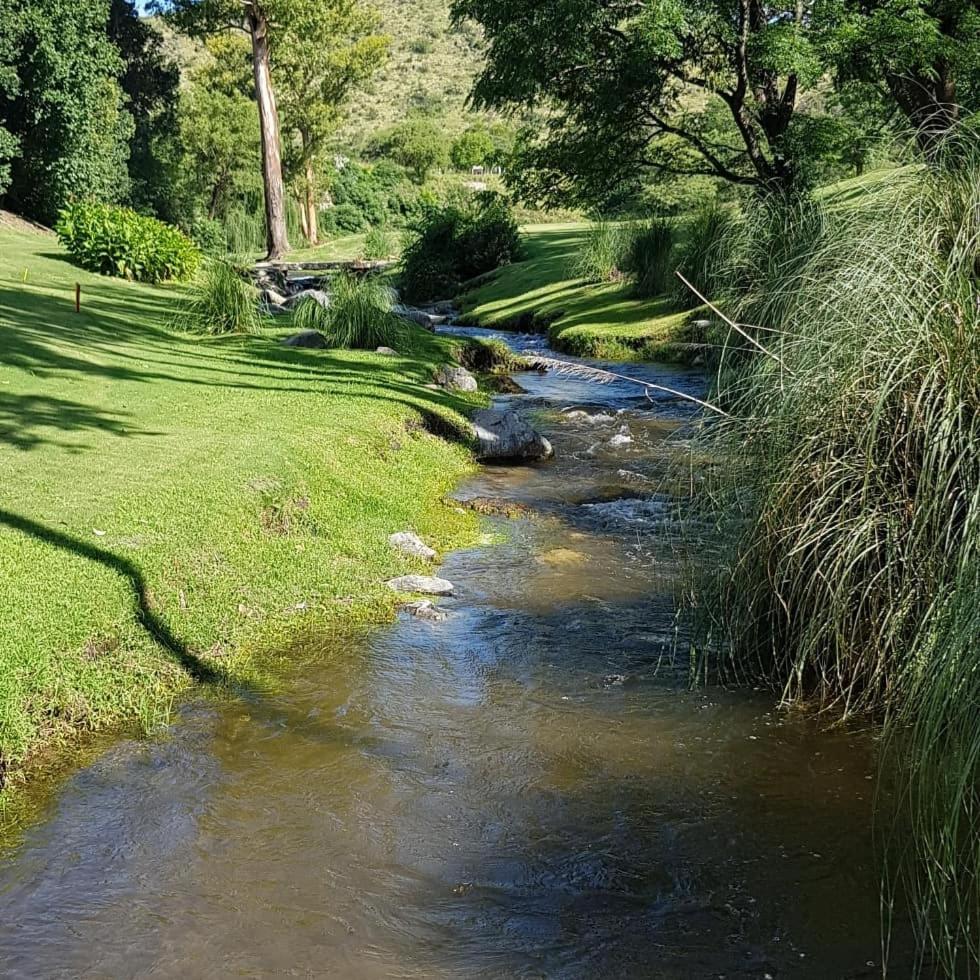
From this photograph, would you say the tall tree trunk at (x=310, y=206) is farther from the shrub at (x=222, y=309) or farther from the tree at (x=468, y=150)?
the shrub at (x=222, y=309)

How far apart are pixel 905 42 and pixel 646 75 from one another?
388 centimetres

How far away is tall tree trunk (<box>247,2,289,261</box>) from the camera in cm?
2762

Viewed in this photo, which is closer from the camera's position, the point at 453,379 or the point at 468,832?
the point at 468,832

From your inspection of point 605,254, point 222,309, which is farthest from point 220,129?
point 222,309

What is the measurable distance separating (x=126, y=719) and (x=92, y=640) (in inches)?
18.2

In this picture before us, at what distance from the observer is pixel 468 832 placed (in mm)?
4086

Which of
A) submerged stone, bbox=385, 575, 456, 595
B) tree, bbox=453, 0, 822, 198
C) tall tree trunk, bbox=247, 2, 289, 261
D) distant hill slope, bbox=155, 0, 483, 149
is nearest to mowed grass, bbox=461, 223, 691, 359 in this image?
tree, bbox=453, 0, 822, 198

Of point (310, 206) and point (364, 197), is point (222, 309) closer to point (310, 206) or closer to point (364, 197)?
point (310, 206)

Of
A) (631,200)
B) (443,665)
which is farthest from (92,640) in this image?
(631,200)

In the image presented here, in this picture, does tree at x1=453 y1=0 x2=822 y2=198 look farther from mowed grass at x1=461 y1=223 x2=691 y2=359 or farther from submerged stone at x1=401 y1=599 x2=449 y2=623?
submerged stone at x1=401 y1=599 x2=449 y2=623

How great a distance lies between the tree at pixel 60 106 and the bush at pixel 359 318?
1304cm

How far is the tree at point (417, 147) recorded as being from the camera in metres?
64.2

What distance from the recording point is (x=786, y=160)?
A: 1598 centimetres

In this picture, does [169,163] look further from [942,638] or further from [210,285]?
[942,638]
